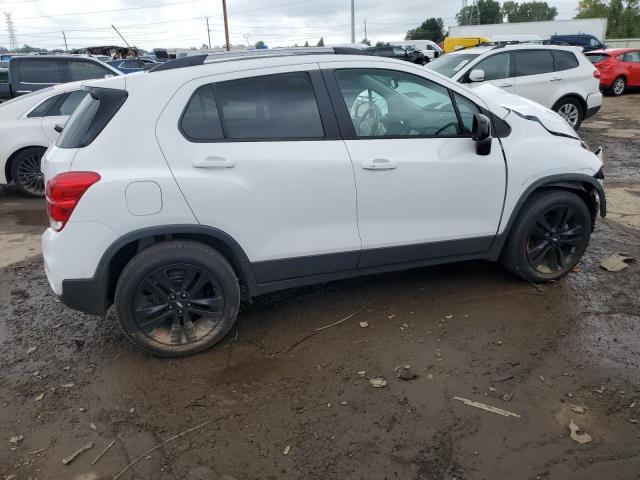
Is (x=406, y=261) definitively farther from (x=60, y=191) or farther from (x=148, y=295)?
(x=60, y=191)

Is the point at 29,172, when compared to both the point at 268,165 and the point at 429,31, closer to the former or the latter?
the point at 268,165

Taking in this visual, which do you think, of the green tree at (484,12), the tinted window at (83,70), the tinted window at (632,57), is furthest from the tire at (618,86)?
the green tree at (484,12)

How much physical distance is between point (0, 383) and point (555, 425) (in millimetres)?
3283

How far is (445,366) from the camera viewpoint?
10.4 ft

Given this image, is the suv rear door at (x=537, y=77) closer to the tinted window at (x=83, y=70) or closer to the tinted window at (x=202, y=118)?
the tinted window at (x=83, y=70)

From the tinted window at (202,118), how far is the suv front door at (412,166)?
0.79 meters

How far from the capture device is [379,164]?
11.1ft

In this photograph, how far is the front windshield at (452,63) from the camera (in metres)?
9.61

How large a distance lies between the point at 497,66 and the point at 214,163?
26.7 feet

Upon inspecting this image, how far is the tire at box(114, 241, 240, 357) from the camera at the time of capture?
10.3ft

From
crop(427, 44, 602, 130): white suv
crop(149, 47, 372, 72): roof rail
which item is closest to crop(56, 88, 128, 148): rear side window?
crop(149, 47, 372, 72): roof rail

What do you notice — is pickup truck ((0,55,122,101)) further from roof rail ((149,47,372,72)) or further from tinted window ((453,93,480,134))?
tinted window ((453,93,480,134))

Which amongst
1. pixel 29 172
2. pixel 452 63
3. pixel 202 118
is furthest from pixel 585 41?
pixel 202 118

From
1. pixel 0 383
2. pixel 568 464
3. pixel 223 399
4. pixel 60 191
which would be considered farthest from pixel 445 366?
pixel 0 383
